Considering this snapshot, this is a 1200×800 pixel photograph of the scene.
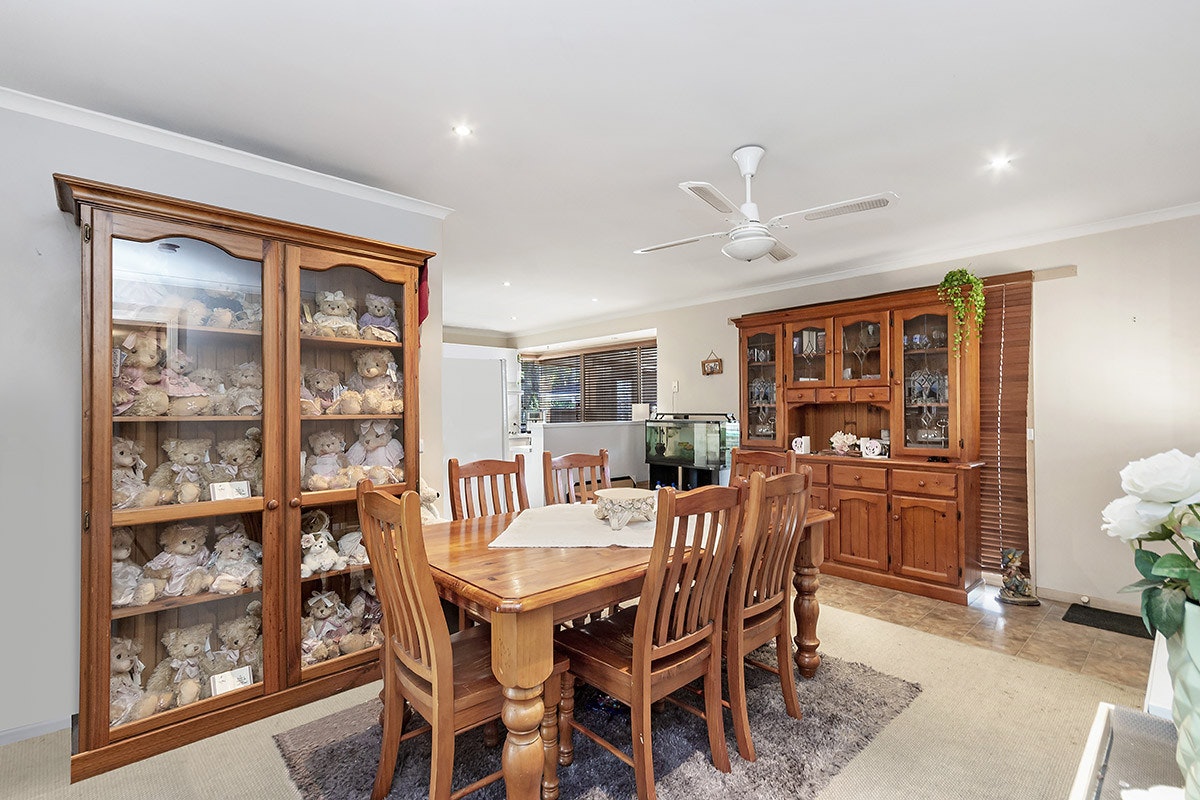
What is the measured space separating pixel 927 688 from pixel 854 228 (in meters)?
2.68

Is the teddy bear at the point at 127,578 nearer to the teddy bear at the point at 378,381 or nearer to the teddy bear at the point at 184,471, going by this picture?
the teddy bear at the point at 184,471

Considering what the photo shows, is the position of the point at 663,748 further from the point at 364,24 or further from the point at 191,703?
the point at 364,24

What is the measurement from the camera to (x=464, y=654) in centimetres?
186

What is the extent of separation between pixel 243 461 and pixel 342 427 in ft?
1.40

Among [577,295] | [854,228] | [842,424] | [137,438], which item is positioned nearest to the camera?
[137,438]

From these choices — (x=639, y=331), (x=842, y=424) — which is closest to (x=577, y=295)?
(x=639, y=331)

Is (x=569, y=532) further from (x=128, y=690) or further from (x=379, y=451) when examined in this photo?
(x=128, y=690)

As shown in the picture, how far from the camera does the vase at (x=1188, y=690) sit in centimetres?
63

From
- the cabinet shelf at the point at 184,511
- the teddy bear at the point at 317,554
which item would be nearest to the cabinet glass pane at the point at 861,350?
the teddy bear at the point at 317,554

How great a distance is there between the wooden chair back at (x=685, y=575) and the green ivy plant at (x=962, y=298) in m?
3.05

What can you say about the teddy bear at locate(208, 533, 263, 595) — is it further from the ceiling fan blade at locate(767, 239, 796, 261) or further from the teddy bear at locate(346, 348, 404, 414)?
the ceiling fan blade at locate(767, 239, 796, 261)

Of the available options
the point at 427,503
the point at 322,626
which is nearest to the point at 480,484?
the point at 427,503

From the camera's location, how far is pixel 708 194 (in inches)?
91.0

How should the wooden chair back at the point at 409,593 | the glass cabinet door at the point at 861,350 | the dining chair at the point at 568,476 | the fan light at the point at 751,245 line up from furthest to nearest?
the glass cabinet door at the point at 861,350
the dining chair at the point at 568,476
the fan light at the point at 751,245
the wooden chair back at the point at 409,593
